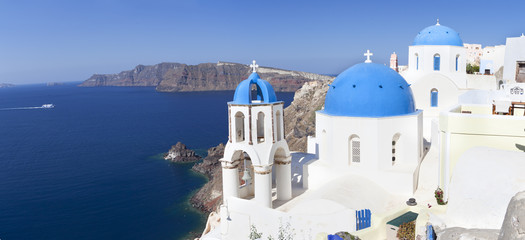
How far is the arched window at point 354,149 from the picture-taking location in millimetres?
18109

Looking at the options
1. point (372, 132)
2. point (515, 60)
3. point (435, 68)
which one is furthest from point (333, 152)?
point (435, 68)

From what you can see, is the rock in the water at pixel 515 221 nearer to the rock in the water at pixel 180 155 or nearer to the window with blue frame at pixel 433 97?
the window with blue frame at pixel 433 97

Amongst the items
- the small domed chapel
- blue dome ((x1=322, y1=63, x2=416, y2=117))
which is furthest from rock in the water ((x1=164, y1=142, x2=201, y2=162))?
blue dome ((x1=322, y1=63, x2=416, y2=117))

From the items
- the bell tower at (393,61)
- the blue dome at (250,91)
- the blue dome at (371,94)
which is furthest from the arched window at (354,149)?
the bell tower at (393,61)

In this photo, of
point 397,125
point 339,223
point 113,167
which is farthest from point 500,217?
point 113,167

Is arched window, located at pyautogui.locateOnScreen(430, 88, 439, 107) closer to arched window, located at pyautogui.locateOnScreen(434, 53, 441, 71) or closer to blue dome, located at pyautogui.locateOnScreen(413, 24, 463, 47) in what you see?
arched window, located at pyautogui.locateOnScreen(434, 53, 441, 71)

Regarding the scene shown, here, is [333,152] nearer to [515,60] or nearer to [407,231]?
[407,231]

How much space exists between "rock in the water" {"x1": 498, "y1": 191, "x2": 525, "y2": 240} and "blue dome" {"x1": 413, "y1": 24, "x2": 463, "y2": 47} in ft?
67.9

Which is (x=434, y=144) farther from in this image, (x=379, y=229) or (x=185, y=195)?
(x=185, y=195)

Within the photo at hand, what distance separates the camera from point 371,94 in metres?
17.8

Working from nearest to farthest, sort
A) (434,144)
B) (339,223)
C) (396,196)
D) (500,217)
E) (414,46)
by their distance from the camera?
(500,217) < (339,223) < (396,196) < (434,144) < (414,46)

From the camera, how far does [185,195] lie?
45.8 meters

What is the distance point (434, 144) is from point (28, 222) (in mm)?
37755

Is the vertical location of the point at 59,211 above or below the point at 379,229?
below
